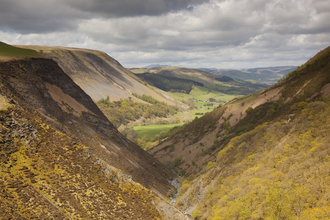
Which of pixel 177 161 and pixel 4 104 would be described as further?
pixel 177 161

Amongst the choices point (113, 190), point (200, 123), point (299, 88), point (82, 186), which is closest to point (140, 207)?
point (113, 190)

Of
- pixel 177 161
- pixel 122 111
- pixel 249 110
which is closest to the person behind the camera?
pixel 249 110

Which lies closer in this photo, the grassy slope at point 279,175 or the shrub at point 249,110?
the grassy slope at point 279,175

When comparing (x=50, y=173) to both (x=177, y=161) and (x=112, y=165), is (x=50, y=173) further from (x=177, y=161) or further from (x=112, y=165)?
(x=177, y=161)

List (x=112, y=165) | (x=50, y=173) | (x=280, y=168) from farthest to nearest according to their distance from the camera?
1. (x=112, y=165)
2. (x=280, y=168)
3. (x=50, y=173)

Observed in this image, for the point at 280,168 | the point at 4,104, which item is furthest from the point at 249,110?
the point at 4,104

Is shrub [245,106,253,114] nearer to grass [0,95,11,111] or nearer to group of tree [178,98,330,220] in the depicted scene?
group of tree [178,98,330,220]

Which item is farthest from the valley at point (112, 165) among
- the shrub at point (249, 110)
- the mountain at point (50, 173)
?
the shrub at point (249, 110)

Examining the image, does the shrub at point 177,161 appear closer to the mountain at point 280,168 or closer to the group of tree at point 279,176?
the mountain at point 280,168

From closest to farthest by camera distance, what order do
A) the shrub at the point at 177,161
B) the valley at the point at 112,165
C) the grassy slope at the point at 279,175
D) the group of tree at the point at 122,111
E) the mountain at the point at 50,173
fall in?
1. the mountain at the point at 50,173
2. the valley at the point at 112,165
3. the grassy slope at the point at 279,175
4. the shrub at the point at 177,161
5. the group of tree at the point at 122,111

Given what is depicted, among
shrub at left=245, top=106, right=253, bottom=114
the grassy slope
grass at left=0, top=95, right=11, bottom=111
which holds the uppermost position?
grass at left=0, top=95, right=11, bottom=111

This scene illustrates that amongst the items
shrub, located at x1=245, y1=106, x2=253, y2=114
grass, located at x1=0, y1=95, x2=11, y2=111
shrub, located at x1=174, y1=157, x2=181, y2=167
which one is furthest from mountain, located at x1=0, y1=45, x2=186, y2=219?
shrub, located at x1=245, y1=106, x2=253, y2=114

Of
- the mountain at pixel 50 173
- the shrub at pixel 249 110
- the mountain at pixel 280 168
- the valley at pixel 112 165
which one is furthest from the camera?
the shrub at pixel 249 110
